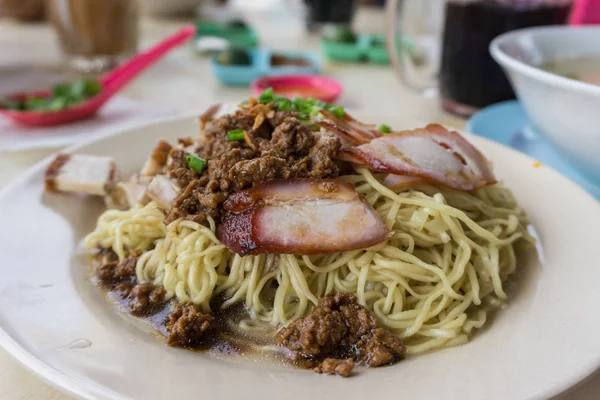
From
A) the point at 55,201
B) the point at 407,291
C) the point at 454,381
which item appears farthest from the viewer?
the point at 55,201

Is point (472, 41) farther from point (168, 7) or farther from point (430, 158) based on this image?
point (168, 7)

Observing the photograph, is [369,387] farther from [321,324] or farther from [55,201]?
[55,201]

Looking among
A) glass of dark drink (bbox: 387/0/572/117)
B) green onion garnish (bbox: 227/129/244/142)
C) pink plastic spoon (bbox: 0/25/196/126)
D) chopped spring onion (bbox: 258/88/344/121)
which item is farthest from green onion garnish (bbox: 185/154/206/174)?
glass of dark drink (bbox: 387/0/572/117)

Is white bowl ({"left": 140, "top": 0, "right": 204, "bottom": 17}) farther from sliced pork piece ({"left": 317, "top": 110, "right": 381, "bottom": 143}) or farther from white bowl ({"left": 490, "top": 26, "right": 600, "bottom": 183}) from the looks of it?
sliced pork piece ({"left": 317, "top": 110, "right": 381, "bottom": 143})

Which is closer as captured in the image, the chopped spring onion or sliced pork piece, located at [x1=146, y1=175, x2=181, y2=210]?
sliced pork piece, located at [x1=146, y1=175, x2=181, y2=210]

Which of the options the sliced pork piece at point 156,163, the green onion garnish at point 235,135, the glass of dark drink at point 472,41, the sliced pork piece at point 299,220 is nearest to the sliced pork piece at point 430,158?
the sliced pork piece at point 299,220

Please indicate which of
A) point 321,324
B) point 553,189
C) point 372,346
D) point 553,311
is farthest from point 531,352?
point 553,189
